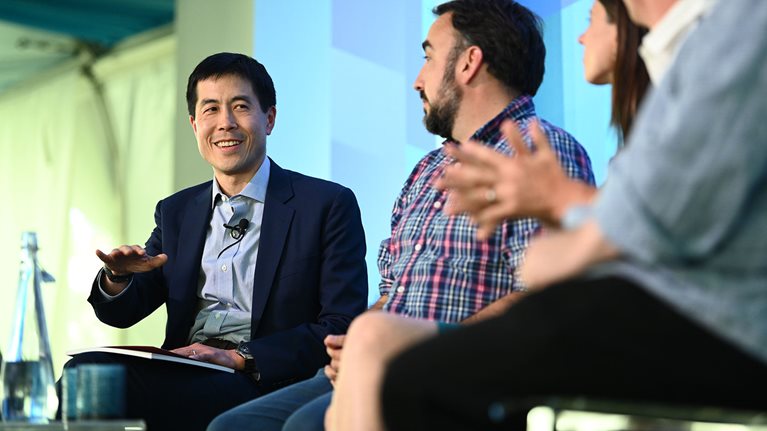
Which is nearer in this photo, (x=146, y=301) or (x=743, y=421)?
(x=743, y=421)

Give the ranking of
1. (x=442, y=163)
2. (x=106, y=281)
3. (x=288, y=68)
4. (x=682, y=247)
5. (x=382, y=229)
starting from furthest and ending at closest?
1. (x=288, y=68)
2. (x=382, y=229)
3. (x=106, y=281)
4. (x=442, y=163)
5. (x=682, y=247)

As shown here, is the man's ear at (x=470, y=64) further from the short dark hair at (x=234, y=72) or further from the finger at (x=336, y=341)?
the short dark hair at (x=234, y=72)

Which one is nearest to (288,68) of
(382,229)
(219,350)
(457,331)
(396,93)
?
(396,93)

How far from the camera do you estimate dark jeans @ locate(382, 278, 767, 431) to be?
97 centimetres

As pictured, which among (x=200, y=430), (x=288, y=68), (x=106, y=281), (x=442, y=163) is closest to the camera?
(x=442, y=163)

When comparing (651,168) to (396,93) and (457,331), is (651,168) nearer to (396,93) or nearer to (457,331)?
(457,331)

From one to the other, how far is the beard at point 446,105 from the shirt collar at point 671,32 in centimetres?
82

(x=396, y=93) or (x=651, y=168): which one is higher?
(x=396, y=93)

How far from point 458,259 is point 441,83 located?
46cm

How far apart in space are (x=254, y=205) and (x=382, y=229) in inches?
33.8

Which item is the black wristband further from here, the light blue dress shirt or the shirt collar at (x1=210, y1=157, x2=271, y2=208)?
the shirt collar at (x1=210, y1=157, x2=271, y2=208)

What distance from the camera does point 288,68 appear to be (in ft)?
12.5

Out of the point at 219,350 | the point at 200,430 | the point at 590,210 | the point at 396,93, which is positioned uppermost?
the point at 396,93

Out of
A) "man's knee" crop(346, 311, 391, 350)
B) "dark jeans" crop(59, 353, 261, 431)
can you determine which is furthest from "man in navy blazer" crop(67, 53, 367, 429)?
"man's knee" crop(346, 311, 391, 350)
